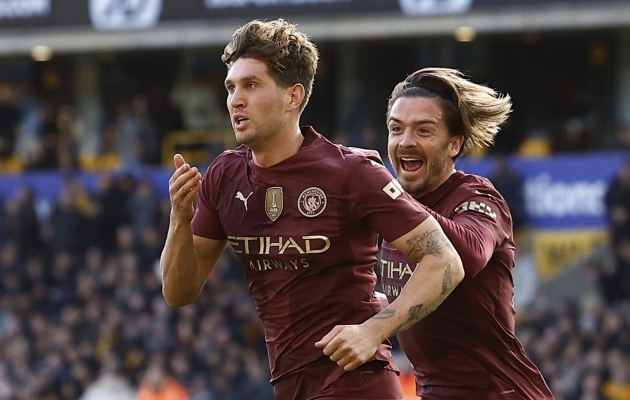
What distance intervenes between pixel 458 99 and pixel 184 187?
1316mm

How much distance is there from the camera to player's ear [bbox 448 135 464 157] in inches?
202

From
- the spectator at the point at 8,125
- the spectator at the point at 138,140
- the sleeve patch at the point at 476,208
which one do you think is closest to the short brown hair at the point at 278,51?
the sleeve patch at the point at 476,208

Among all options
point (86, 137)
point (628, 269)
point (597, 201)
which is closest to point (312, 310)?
point (628, 269)

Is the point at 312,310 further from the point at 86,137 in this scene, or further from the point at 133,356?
the point at 86,137

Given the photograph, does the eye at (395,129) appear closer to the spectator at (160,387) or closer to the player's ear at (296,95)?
the player's ear at (296,95)

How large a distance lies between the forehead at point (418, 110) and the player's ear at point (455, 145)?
0.37ft

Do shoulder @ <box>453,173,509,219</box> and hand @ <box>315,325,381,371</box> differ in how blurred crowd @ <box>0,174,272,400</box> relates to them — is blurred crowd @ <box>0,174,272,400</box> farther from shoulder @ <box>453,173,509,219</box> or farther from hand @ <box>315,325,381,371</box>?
hand @ <box>315,325,381,371</box>

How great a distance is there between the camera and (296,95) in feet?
15.0

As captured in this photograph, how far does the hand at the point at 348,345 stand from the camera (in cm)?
410

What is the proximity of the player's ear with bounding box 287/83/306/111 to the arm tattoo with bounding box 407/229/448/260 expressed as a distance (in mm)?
661

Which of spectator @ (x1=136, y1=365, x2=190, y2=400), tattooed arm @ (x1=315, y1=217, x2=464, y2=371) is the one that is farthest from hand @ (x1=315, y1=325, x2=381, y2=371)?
spectator @ (x1=136, y1=365, x2=190, y2=400)

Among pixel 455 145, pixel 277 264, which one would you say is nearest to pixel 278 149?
pixel 277 264

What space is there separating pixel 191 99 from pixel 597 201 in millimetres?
5409

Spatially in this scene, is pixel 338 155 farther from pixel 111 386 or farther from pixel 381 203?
pixel 111 386
